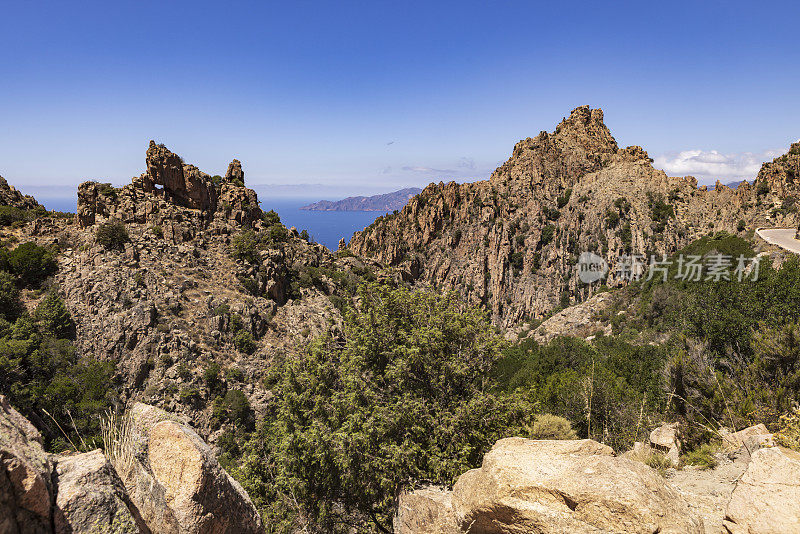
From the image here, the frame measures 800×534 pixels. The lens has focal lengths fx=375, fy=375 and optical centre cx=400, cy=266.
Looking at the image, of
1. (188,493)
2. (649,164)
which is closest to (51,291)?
(188,493)

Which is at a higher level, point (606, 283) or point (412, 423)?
point (412, 423)

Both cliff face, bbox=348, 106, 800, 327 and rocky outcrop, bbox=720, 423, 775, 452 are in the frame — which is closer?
rocky outcrop, bbox=720, 423, 775, 452

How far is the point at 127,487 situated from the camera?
4.66m

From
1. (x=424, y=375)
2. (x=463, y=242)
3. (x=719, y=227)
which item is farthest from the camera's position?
(x=463, y=242)

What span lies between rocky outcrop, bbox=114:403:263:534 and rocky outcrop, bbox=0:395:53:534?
1232 mm

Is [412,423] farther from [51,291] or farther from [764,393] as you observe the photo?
[51,291]

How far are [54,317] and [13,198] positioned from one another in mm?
25112

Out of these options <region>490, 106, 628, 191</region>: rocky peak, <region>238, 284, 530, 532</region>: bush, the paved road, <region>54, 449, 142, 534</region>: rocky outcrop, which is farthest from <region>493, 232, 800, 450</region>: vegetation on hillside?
<region>490, 106, 628, 191</region>: rocky peak

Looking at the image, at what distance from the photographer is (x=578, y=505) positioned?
5.98 meters

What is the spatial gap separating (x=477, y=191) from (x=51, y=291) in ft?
333

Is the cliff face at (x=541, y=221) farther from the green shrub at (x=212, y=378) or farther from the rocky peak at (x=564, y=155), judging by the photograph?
the green shrub at (x=212, y=378)

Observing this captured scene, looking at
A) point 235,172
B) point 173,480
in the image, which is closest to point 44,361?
point 235,172

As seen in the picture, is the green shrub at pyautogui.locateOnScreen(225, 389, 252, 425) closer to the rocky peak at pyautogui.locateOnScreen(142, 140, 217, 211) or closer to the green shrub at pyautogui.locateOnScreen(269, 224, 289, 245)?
the green shrub at pyautogui.locateOnScreen(269, 224, 289, 245)

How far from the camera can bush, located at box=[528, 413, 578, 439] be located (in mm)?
17344
